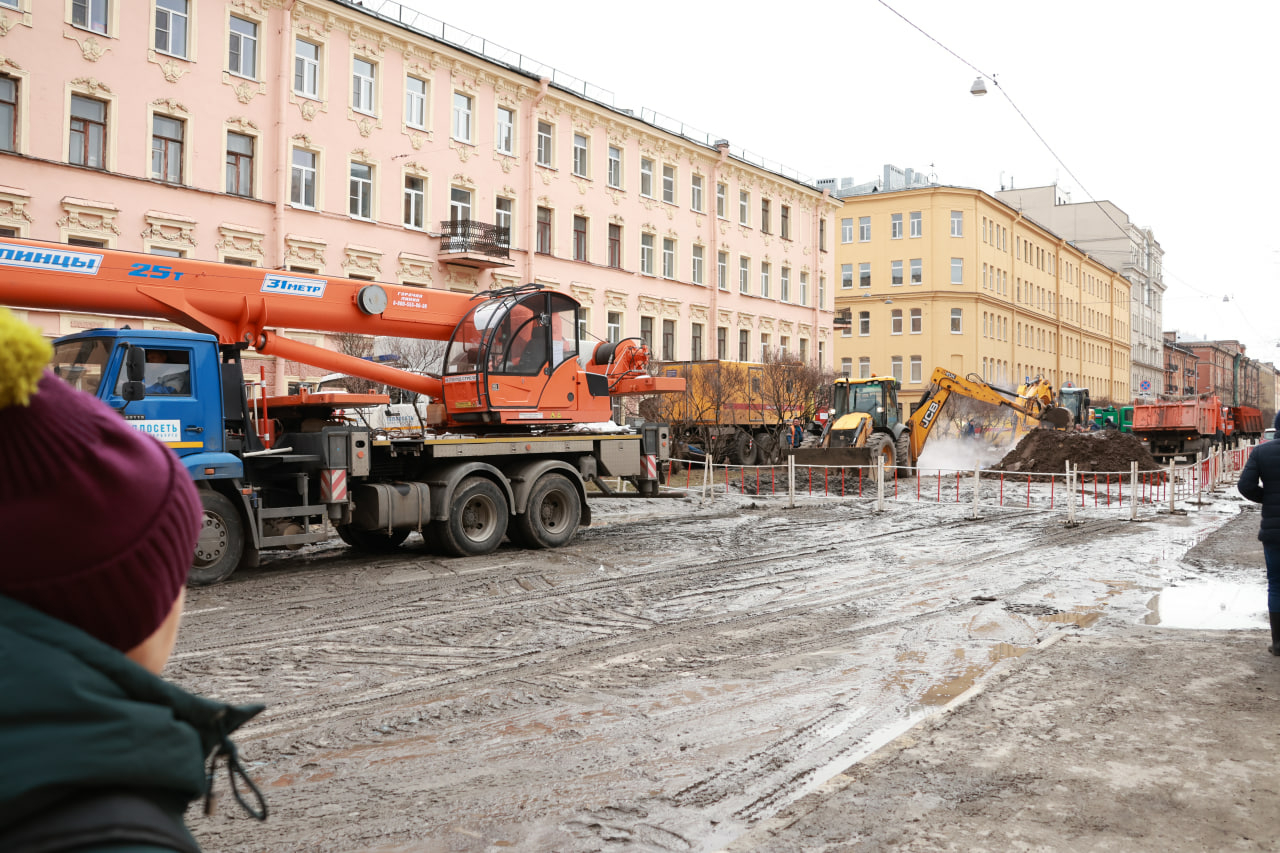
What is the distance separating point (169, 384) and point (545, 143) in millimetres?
28444

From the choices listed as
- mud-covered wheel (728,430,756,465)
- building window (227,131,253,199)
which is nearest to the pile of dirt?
mud-covered wheel (728,430,756,465)

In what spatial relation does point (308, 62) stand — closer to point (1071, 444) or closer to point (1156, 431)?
point (1071, 444)

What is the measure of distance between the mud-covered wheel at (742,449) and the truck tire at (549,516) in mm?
20456

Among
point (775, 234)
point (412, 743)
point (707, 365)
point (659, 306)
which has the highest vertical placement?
point (775, 234)

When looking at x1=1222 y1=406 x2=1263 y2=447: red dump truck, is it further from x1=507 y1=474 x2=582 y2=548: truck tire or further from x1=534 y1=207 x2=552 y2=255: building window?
x1=507 y1=474 x2=582 y2=548: truck tire

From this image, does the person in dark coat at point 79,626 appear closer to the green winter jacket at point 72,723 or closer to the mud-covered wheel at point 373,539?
the green winter jacket at point 72,723

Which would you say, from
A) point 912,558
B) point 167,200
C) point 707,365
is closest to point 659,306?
point 707,365

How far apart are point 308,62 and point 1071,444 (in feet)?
82.7

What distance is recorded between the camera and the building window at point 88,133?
24531mm

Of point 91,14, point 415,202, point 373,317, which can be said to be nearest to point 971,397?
point 415,202

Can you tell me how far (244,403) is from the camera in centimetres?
1120

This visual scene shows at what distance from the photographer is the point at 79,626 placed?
1381 mm

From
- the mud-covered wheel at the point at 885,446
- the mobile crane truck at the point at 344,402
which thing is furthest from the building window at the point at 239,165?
the mud-covered wheel at the point at 885,446

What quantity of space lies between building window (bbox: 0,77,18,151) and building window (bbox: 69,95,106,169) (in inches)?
49.4
